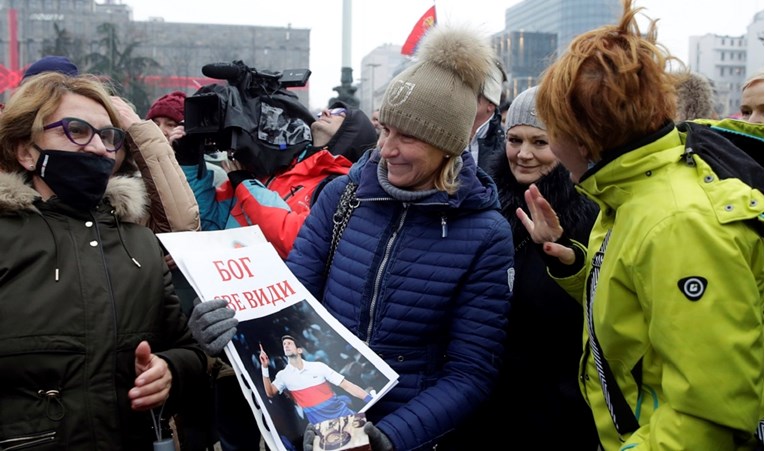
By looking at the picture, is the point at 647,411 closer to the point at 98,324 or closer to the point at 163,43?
the point at 98,324

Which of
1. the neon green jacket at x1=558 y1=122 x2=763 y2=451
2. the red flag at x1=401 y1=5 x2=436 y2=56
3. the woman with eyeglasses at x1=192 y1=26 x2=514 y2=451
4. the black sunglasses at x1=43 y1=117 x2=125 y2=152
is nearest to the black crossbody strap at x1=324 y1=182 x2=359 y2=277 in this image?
the woman with eyeglasses at x1=192 y1=26 x2=514 y2=451

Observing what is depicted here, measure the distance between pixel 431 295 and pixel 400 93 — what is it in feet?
2.52

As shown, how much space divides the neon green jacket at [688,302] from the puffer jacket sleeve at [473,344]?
616 millimetres

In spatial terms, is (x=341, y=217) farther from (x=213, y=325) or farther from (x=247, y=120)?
(x=247, y=120)

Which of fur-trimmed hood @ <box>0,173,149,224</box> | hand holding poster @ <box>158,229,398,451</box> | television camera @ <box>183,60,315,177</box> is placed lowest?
hand holding poster @ <box>158,229,398,451</box>

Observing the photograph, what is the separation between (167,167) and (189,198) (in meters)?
0.16

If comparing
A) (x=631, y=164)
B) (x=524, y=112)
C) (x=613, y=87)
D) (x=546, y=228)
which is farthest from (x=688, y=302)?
(x=524, y=112)

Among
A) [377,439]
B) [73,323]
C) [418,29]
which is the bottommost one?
[377,439]

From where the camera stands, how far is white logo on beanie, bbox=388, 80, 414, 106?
2.46m

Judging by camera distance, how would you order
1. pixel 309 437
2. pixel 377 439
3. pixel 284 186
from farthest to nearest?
pixel 284 186, pixel 377 439, pixel 309 437

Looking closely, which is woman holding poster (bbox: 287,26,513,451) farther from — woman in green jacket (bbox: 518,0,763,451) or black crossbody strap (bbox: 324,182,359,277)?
woman in green jacket (bbox: 518,0,763,451)

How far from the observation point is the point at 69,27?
162ft

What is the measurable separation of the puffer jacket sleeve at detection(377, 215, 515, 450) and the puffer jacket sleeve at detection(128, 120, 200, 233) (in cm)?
137

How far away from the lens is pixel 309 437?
72.7 inches
